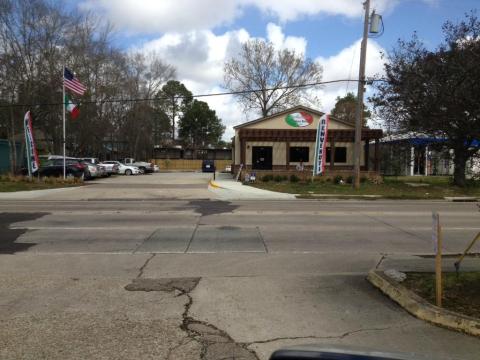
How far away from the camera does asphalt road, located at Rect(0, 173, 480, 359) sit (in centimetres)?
455

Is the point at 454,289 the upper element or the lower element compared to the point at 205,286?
upper

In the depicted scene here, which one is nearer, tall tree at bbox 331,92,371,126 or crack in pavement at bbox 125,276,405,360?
crack in pavement at bbox 125,276,405,360

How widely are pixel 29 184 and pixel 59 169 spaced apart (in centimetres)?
504

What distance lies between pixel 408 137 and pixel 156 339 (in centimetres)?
2764

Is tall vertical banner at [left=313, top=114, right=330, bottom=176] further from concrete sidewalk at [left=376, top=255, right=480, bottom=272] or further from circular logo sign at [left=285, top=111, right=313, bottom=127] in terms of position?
concrete sidewalk at [left=376, top=255, right=480, bottom=272]

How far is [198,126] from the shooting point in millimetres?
92625

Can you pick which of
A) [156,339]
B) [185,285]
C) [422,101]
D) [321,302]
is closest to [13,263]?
[185,285]

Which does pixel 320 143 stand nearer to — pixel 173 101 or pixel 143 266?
pixel 143 266

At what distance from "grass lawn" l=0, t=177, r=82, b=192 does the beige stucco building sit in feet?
41.4

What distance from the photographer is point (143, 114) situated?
65062 millimetres

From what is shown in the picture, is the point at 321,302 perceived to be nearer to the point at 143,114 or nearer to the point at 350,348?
the point at 350,348

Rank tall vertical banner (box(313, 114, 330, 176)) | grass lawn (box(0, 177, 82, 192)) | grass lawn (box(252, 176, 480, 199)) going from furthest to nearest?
tall vertical banner (box(313, 114, 330, 176)), grass lawn (box(0, 177, 82, 192)), grass lawn (box(252, 176, 480, 199))

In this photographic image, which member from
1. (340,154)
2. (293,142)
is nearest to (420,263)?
(293,142)

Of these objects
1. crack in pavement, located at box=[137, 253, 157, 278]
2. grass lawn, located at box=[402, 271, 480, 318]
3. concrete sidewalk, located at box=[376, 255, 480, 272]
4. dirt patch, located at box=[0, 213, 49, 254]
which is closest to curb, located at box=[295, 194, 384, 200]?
dirt patch, located at box=[0, 213, 49, 254]
